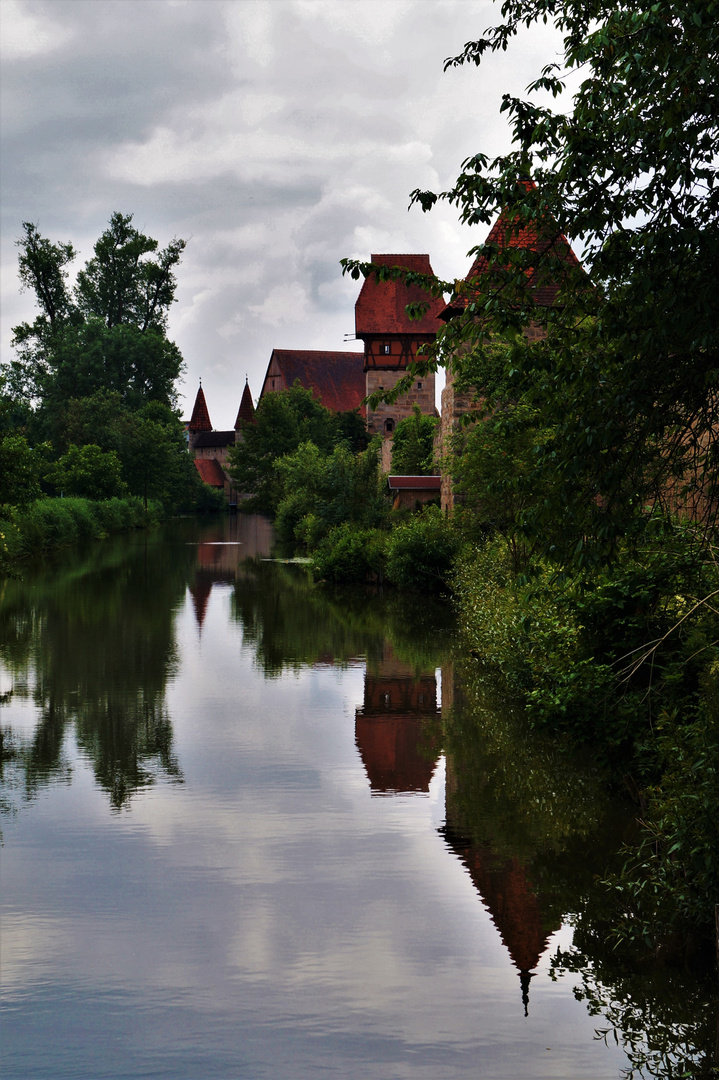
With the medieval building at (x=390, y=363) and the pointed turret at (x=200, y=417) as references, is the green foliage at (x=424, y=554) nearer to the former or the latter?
the medieval building at (x=390, y=363)

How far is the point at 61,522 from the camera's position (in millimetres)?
42906

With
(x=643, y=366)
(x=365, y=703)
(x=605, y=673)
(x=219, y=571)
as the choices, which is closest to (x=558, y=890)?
(x=605, y=673)

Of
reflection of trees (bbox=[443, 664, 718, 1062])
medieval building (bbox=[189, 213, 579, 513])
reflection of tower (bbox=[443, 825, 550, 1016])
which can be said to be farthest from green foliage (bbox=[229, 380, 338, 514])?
reflection of tower (bbox=[443, 825, 550, 1016])

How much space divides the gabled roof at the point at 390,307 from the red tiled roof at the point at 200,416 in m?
66.2

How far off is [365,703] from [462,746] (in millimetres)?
2537

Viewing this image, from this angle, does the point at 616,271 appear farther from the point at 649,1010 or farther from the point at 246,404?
the point at 246,404

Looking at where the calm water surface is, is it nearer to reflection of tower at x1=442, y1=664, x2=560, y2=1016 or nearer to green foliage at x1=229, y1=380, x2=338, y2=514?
reflection of tower at x1=442, y1=664, x2=560, y2=1016

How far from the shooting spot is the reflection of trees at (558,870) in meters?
5.32

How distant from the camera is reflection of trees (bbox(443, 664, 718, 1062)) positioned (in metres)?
5.32

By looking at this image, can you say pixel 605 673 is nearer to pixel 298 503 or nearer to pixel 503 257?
pixel 503 257

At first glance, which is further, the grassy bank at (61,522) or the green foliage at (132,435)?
the green foliage at (132,435)

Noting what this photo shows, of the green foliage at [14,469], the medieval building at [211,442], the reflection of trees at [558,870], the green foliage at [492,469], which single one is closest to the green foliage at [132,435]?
the green foliage at [14,469]

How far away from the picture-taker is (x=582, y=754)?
10656 millimetres

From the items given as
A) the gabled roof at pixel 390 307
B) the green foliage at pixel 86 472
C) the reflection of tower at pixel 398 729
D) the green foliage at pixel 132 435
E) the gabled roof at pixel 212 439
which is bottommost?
the reflection of tower at pixel 398 729
